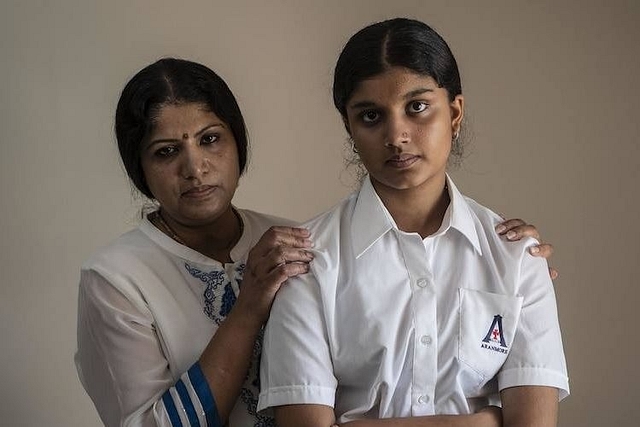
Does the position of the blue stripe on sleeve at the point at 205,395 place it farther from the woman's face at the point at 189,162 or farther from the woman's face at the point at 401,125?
the woman's face at the point at 401,125

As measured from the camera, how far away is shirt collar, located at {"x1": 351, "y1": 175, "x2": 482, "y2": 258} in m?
1.52

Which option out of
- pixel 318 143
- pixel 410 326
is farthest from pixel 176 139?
pixel 318 143

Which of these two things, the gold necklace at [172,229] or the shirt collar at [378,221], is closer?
the shirt collar at [378,221]

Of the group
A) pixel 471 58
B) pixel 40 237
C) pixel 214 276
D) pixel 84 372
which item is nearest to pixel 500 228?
pixel 214 276

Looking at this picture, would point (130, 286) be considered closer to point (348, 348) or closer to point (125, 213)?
point (348, 348)

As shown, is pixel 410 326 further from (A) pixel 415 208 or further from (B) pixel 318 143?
(B) pixel 318 143

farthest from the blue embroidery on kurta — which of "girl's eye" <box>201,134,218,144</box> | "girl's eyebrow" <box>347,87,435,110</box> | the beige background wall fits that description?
the beige background wall

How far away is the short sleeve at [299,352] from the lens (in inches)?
56.4

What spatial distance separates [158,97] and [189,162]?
0.41ft

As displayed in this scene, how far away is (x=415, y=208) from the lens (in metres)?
1.56

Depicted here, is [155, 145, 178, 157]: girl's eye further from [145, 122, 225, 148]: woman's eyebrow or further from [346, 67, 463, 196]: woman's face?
[346, 67, 463, 196]: woman's face

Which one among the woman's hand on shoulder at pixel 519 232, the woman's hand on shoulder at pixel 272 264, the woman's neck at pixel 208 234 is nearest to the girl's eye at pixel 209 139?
the woman's neck at pixel 208 234

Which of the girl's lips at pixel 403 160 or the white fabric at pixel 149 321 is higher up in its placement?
the girl's lips at pixel 403 160

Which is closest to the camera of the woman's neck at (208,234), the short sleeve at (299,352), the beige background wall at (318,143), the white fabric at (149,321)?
the short sleeve at (299,352)
